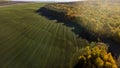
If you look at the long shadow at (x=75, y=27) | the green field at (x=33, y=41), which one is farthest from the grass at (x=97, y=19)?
the green field at (x=33, y=41)

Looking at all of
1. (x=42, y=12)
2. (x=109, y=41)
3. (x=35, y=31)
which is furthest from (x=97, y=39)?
(x=42, y=12)

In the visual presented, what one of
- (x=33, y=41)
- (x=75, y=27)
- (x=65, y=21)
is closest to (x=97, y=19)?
(x=75, y=27)

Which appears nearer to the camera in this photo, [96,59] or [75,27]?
[96,59]

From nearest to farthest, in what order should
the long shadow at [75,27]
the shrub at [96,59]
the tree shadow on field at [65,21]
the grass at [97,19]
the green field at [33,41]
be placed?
the green field at [33,41] → the shrub at [96,59] → the long shadow at [75,27] → the tree shadow on field at [65,21] → the grass at [97,19]

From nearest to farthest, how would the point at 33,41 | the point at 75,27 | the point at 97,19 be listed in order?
the point at 33,41 < the point at 75,27 < the point at 97,19

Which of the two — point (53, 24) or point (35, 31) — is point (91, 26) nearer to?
point (53, 24)

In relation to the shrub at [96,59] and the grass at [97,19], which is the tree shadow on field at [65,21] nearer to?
the grass at [97,19]

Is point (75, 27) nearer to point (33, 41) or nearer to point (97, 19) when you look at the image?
point (97, 19)
